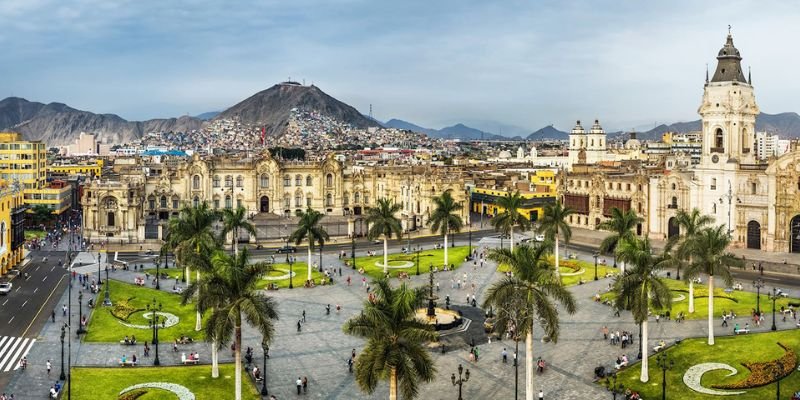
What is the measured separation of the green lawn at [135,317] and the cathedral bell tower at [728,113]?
60.9m

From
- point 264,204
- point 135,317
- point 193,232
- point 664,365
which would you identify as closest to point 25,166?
point 264,204

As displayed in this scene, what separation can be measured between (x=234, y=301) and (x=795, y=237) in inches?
2578

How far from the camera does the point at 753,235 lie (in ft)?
258

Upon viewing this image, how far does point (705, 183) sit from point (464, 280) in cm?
3601

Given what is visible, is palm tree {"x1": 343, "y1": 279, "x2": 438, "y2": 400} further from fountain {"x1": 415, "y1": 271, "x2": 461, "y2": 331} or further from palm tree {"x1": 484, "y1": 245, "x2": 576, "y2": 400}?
fountain {"x1": 415, "y1": 271, "x2": 461, "y2": 331}

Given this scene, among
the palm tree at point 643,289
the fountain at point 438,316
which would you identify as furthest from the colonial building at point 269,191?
the palm tree at point 643,289

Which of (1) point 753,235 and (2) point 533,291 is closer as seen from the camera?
(2) point 533,291

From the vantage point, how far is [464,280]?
64375 millimetres

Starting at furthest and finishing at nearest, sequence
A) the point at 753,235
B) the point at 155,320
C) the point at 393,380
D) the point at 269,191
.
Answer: the point at 269,191 < the point at 753,235 < the point at 155,320 < the point at 393,380

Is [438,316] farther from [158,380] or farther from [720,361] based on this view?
[158,380]

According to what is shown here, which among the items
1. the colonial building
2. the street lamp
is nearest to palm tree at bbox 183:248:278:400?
the street lamp

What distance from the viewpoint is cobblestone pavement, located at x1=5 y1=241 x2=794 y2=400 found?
3794 cm

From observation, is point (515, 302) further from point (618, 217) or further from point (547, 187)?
point (547, 187)

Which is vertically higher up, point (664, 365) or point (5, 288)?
point (5, 288)
